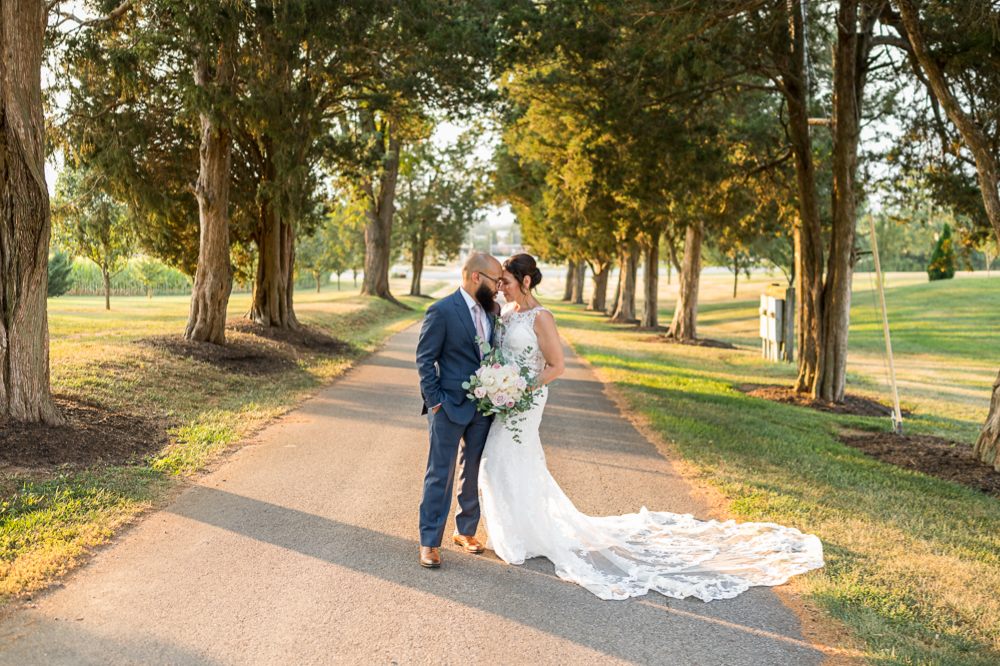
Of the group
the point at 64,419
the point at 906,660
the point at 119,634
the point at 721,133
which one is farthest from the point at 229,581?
the point at 721,133

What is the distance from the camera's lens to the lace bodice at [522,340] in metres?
5.91

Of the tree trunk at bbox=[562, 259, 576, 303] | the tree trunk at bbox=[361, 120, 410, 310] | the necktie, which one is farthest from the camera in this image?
the tree trunk at bbox=[562, 259, 576, 303]

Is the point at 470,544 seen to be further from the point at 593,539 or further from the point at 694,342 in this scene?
the point at 694,342

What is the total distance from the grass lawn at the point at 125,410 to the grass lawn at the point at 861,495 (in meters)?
5.29

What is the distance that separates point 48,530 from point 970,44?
1220 cm

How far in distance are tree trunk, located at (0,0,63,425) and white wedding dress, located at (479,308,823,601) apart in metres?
5.46

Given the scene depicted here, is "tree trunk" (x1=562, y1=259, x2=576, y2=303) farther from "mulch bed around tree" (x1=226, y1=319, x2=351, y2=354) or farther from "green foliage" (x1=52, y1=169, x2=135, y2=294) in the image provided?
"green foliage" (x1=52, y1=169, x2=135, y2=294)

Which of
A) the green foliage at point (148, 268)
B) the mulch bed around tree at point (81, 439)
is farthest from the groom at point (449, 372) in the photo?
the green foliage at point (148, 268)

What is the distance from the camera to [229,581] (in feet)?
16.1

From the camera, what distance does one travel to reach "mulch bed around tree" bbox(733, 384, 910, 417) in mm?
13703

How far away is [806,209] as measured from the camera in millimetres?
14422

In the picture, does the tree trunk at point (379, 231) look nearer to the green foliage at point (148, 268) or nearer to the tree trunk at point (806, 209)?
the green foliage at point (148, 268)

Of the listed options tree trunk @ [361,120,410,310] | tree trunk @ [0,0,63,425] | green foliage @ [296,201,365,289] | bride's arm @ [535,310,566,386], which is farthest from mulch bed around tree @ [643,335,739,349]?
green foliage @ [296,201,365,289]

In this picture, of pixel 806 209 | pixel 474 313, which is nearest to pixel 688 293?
pixel 806 209
